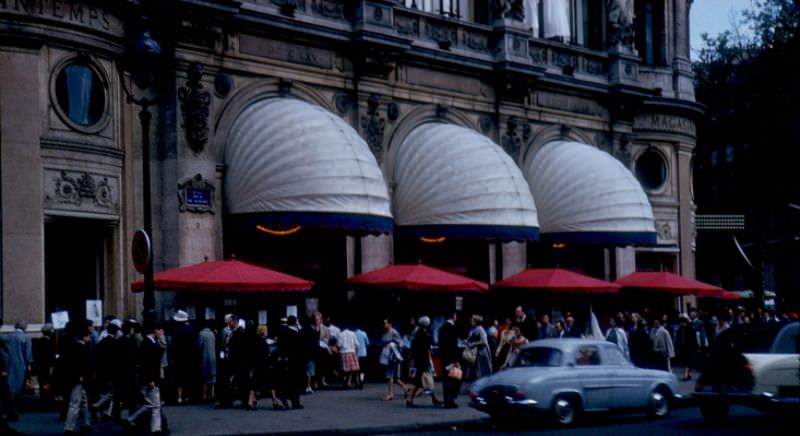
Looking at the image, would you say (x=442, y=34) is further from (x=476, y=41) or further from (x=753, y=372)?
(x=753, y=372)

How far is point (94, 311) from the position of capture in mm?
25797

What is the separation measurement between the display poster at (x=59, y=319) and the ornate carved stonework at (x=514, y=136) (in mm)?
15241

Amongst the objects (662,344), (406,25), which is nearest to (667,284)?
(662,344)

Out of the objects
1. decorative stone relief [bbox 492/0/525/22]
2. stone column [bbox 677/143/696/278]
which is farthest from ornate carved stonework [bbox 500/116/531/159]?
stone column [bbox 677/143/696/278]

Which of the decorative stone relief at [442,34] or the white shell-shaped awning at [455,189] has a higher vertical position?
the decorative stone relief at [442,34]

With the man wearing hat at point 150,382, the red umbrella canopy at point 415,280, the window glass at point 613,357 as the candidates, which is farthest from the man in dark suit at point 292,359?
the window glass at point 613,357

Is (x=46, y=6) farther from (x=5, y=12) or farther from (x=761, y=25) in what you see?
(x=761, y=25)

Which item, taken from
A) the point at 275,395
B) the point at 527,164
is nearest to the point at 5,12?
the point at 275,395

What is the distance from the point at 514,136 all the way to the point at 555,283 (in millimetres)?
6189

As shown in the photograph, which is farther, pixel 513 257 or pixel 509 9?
pixel 513 257

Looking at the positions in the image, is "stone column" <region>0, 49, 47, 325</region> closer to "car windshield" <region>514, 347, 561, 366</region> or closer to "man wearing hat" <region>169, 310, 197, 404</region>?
"man wearing hat" <region>169, 310, 197, 404</region>

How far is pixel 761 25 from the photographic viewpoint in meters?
51.1

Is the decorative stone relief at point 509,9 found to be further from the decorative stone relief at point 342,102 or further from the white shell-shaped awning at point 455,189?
the decorative stone relief at point 342,102

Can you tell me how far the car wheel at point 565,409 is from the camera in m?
20.3
